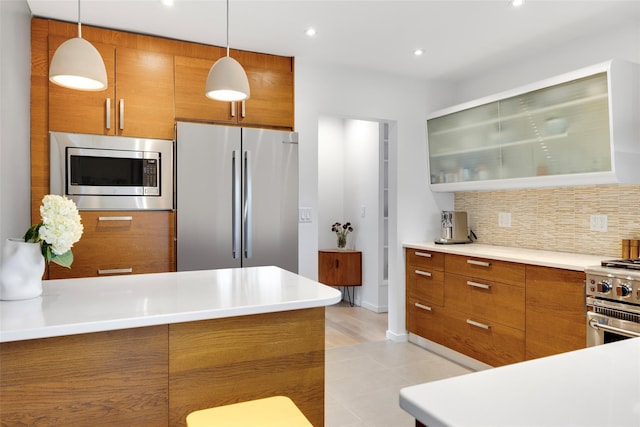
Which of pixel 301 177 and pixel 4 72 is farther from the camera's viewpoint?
pixel 301 177

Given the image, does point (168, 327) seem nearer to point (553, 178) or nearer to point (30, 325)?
point (30, 325)

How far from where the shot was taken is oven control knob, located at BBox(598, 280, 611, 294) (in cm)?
234

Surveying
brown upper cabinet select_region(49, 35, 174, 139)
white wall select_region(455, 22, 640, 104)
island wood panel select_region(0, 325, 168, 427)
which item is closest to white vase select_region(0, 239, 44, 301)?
island wood panel select_region(0, 325, 168, 427)

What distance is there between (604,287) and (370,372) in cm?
167

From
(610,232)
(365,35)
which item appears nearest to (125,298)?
(365,35)

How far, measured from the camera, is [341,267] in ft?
17.0

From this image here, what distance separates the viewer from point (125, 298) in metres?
1.61

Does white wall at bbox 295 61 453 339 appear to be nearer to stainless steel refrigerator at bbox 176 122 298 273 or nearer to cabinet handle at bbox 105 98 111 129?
stainless steel refrigerator at bbox 176 122 298 273

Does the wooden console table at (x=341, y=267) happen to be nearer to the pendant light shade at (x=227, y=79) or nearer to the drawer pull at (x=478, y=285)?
the drawer pull at (x=478, y=285)

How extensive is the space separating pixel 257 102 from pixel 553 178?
2.19 meters

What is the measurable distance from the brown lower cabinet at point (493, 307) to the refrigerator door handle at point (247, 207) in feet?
5.12

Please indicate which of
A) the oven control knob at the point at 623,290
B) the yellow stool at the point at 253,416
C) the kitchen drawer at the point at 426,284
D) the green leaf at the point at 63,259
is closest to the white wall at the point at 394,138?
the kitchen drawer at the point at 426,284

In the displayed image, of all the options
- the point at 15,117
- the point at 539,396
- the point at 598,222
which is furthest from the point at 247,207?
the point at 539,396

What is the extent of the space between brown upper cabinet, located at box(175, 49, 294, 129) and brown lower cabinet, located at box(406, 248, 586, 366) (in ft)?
5.67
